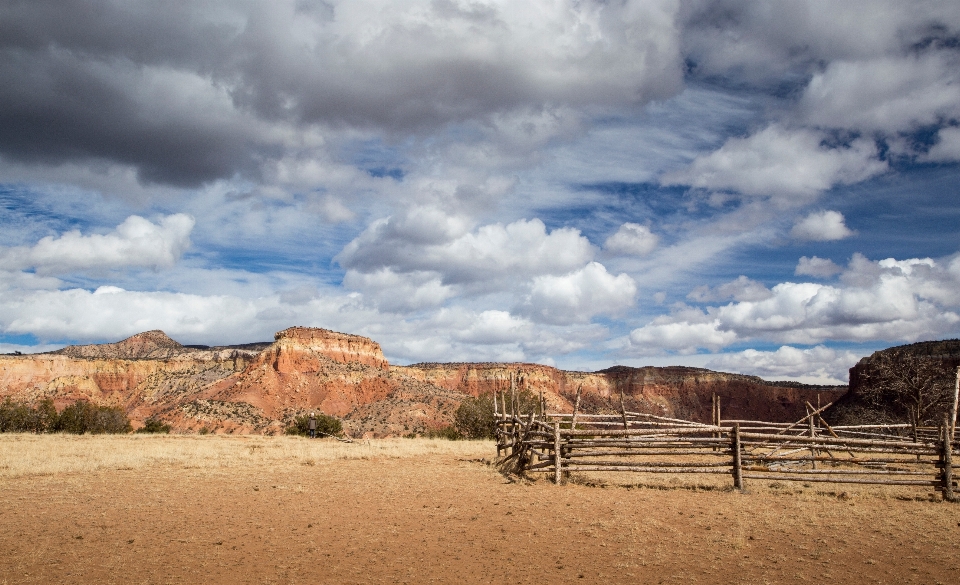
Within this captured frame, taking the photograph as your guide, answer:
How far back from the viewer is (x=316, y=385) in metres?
76.5

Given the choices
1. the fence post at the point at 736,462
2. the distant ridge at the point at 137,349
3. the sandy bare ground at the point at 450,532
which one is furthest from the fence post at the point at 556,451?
the distant ridge at the point at 137,349

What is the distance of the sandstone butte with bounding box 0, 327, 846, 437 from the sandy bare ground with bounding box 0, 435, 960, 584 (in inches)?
1417

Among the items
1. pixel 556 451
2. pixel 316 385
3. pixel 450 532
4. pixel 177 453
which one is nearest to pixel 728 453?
pixel 556 451

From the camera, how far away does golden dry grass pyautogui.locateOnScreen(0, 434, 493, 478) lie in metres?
16.3

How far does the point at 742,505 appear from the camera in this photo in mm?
10617

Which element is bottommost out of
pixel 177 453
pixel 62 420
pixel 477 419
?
pixel 62 420

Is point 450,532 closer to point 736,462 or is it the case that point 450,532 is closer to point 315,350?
point 736,462

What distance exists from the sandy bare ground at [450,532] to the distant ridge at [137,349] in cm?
9584

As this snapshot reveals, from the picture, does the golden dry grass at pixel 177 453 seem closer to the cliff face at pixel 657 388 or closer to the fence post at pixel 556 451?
the fence post at pixel 556 451

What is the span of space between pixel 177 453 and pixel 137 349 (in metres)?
108

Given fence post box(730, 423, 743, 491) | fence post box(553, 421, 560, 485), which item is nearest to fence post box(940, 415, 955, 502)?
fence post box(730, 423, 743, 491)

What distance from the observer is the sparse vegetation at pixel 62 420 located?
121 ft

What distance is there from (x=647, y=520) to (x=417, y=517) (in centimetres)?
368

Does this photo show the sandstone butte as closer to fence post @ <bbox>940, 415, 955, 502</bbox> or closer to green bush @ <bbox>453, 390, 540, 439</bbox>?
green bush @ <bbox>453, 390, 540, 439</bbox>
